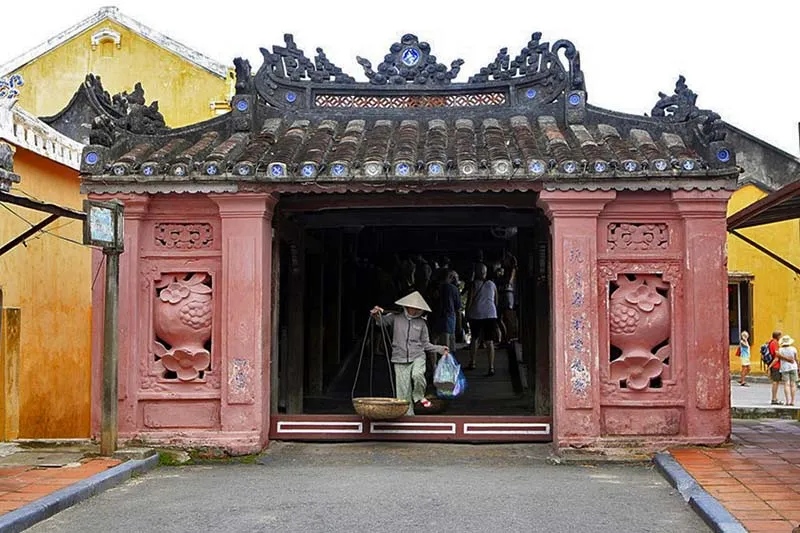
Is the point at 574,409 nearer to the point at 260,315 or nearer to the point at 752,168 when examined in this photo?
the point at 260,315

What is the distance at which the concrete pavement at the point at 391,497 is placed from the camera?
7.38 meters

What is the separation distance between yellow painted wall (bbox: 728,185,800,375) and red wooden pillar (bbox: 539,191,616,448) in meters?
17.7

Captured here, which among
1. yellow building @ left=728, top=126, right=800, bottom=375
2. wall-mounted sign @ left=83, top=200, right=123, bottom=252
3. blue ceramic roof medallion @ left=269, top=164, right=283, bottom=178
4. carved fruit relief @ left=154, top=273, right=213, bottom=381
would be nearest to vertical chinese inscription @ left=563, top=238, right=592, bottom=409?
blue ceramic roof medallion @ left=269, top=164, right=283, bottom=178

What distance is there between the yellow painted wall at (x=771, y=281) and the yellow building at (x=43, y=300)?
18388 millimetres

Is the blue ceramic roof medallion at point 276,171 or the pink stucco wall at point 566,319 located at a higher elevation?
the blue ceramic roof medallion at point 276,171

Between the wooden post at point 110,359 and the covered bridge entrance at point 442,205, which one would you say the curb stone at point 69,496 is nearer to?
the wooden post at point 110,359

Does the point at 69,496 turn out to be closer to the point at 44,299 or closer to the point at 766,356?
the point at 44,299

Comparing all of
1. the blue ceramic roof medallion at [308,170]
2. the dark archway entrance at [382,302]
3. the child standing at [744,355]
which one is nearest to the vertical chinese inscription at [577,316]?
the dark archway entrance at [382,302]

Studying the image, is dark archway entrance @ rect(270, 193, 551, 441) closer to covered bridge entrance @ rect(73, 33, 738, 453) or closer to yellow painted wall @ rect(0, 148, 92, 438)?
covered bridge entrance @ rect(73, 33, 738, 453)

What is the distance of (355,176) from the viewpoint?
33.7 feet

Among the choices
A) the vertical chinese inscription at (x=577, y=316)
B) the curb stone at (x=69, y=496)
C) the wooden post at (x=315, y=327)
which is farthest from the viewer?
the wooden post at (x=315, y=327)

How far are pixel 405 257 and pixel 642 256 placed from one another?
1128 cm

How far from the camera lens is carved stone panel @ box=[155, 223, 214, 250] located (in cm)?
1086

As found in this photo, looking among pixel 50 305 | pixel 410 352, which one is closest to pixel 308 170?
pixel 410 352
